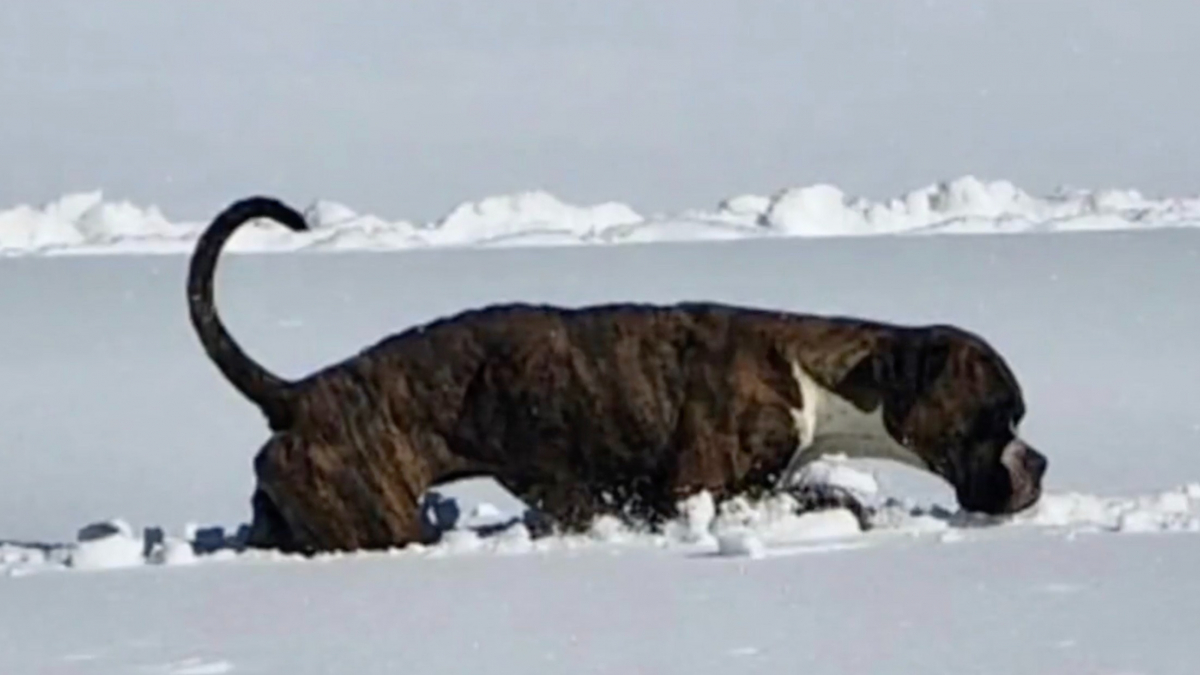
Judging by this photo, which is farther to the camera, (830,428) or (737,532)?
(830,428)

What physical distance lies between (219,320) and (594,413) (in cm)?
107

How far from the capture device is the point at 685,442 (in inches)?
310

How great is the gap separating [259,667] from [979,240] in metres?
28.6

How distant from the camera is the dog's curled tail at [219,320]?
25.8 ft

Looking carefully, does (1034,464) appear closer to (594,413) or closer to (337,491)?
(594,413)

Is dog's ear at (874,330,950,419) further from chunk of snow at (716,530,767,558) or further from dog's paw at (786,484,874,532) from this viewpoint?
chunk of snow at (716,530,767,558)

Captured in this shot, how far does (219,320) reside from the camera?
790cm

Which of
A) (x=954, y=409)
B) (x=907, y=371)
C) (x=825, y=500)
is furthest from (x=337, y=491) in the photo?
(x=954, y=409)

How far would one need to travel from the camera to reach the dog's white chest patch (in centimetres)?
793

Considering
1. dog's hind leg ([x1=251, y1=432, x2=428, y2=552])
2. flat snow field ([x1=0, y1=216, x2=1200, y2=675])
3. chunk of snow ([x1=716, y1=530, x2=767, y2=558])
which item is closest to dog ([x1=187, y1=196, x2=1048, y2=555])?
Result: dog's hind leg ([x1=251, y1=432, x2=428, y2=552])

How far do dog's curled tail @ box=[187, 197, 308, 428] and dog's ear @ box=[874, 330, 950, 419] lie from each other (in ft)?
5.45

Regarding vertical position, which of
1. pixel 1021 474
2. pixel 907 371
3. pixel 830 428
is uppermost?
pixel 907 371

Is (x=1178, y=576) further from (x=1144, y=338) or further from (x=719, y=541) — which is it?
(x=1144, y=338)

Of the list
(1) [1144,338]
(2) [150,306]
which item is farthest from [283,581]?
(2) [150,306]
